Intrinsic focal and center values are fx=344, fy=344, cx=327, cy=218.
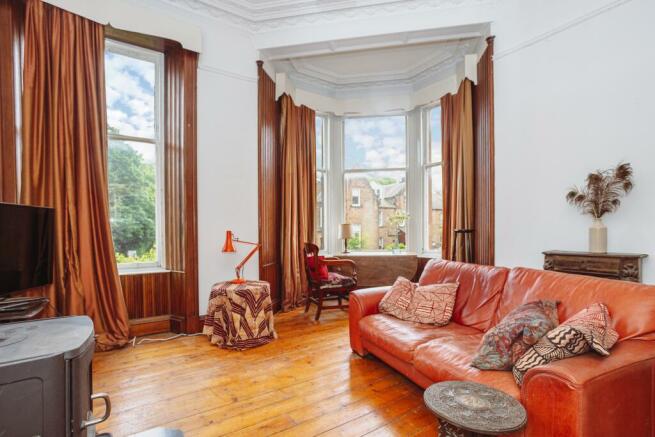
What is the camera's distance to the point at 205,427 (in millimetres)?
1986

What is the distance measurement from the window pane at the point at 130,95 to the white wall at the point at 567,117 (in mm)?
3847

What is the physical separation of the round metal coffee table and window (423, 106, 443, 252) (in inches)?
153

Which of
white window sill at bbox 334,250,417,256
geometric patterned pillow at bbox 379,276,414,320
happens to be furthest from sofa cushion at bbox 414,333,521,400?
white window sill at bbox 334,250,417,256

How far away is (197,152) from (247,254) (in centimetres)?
128

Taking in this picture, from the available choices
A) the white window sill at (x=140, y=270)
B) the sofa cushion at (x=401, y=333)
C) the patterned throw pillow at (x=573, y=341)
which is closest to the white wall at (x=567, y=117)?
the sofa cushion at (x=401, y=333)

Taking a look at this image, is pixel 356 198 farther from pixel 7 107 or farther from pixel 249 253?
pixel 7 107

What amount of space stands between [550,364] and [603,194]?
2.19 meters

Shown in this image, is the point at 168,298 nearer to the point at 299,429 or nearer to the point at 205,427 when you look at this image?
the point at 205,427

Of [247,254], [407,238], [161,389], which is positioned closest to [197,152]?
[247,254]

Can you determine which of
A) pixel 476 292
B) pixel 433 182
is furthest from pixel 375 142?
pixel 476 292

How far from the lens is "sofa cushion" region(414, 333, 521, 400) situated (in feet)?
5.54

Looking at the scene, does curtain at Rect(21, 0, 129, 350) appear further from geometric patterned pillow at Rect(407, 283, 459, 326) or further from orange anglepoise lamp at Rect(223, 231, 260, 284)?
geometric patterned pillow at Rect(407, 283, 459, 326)

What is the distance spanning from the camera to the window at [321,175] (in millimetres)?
5660

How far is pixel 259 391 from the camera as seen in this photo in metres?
2.41
